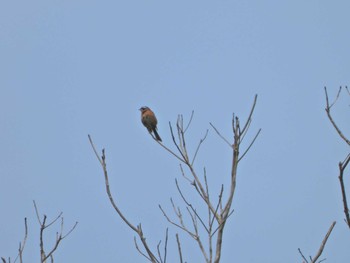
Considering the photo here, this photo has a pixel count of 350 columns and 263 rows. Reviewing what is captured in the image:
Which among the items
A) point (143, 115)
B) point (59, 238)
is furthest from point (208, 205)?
point (143, 115)

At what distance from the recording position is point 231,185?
3.71m

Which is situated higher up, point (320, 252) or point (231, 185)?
point (231, 185)

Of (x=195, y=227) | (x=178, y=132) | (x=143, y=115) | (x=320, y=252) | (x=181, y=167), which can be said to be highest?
(x=143, y=115)

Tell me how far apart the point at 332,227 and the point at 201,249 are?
885 millimetres

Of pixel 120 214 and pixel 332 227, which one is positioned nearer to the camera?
pixel 332 227

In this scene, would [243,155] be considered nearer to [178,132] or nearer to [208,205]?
[208,205]

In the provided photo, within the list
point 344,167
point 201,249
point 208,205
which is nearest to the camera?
point 344,167

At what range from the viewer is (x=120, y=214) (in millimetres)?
3594

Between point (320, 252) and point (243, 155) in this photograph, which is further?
point (243, 155)

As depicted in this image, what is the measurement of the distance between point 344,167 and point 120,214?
1475mm

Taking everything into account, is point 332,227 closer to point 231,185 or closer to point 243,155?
point 231,185

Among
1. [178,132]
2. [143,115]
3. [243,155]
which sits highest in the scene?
[143,115]

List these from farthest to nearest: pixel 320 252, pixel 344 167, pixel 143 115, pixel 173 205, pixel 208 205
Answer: pixel 143 115
pixel 173 205
pixel 208 205
pixel 320 252
pixel 344 167

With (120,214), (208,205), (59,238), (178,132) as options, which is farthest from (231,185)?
(59,238)
